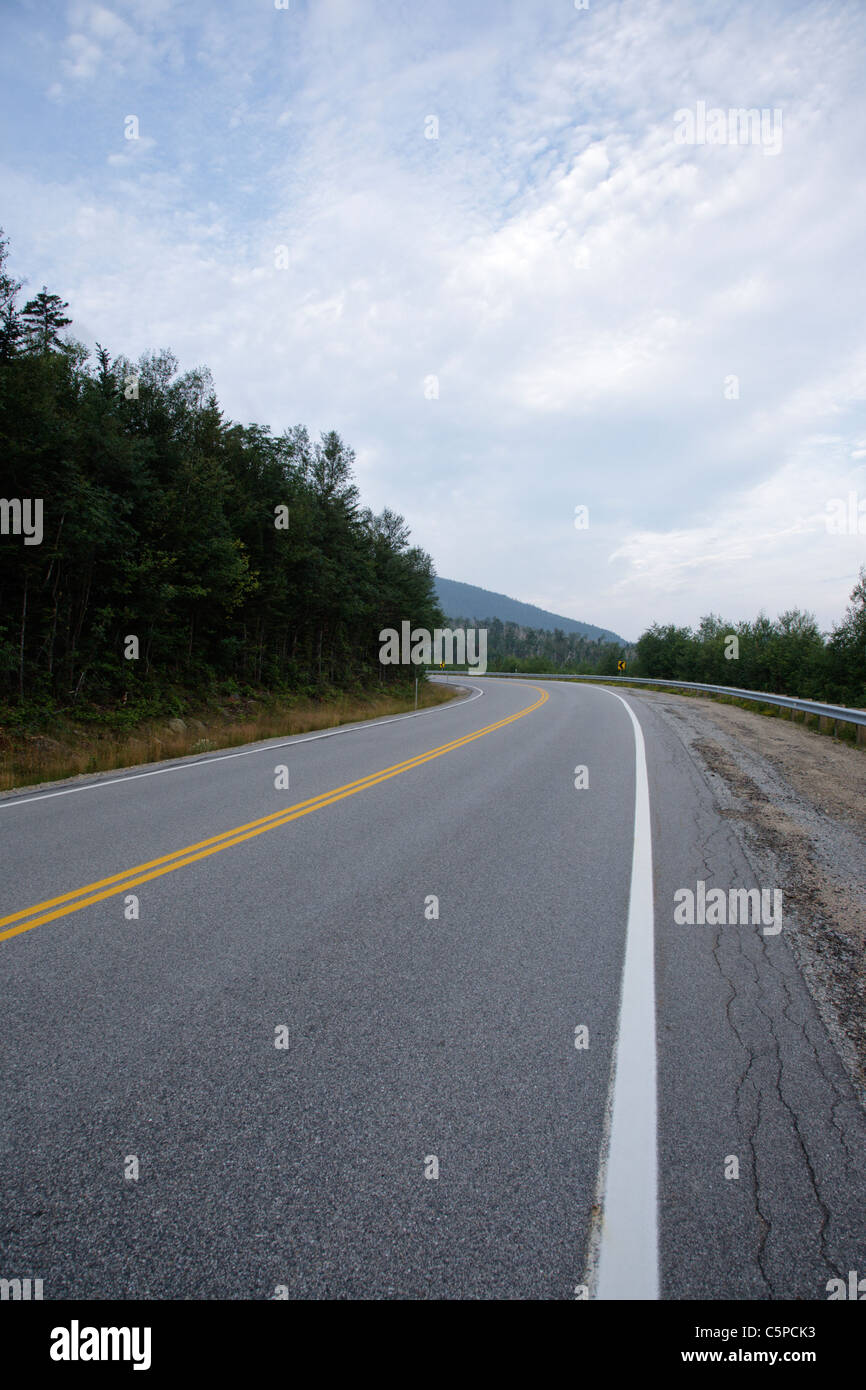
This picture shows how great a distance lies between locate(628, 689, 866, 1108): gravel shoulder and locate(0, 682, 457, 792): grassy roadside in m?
9.33

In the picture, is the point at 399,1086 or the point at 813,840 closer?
the point at 399,1086

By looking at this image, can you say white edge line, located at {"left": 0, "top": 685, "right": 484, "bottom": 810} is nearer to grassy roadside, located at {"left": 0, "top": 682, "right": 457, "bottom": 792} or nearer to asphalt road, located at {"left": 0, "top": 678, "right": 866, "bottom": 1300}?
grassy roadside, located at {"left": 0, "top": 682, "right": 457, "bottom": 792}

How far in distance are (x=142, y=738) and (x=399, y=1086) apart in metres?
13.8

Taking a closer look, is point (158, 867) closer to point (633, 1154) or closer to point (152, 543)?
point (633, 1154)

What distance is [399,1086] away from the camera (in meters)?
2.55

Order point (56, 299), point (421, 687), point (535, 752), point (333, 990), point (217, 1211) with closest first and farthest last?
point (217, 1211) < point (333, 990) < point (535, 752) < point (56, 299) < point (421, 687)

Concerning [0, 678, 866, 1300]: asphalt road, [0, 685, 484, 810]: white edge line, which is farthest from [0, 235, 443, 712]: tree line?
[0, 678, 866, 1300]: asphalt road

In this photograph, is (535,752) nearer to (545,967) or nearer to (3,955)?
(545,967)

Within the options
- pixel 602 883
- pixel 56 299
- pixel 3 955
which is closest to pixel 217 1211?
pixel 3 955

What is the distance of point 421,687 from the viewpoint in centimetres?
4000

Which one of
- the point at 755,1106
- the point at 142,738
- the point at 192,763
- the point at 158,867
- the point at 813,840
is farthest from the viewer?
the point at 142,738

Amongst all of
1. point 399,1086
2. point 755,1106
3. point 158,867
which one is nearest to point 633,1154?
point 755,1106
